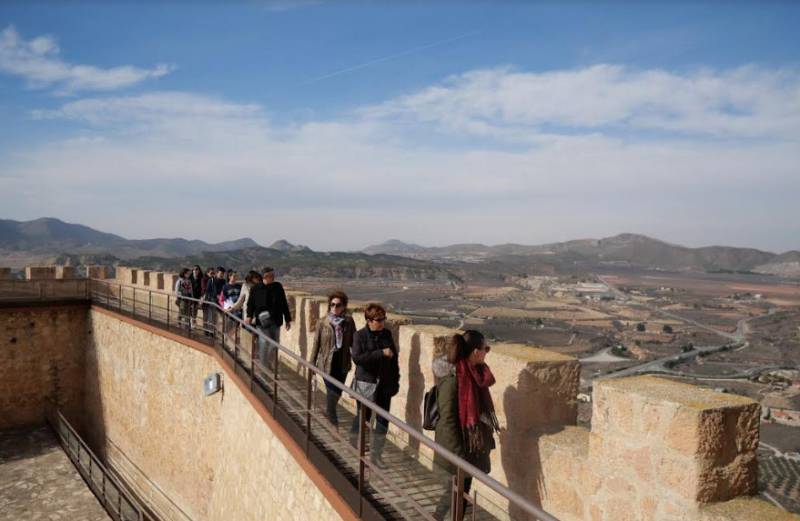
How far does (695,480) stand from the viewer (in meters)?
2.70

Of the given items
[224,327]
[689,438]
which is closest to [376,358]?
[689,438]

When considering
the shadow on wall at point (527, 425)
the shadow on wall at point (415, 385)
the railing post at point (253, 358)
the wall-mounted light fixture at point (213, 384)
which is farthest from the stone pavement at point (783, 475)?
the wall-mounted light fixture at point (213, 384)

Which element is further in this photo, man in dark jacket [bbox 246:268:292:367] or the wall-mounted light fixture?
the wall-mounted light fixture

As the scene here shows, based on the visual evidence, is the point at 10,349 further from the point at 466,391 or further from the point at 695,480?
the point at 695,480

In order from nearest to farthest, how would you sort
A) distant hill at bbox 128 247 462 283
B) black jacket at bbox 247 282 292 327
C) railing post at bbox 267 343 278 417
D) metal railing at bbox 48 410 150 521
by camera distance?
railing post at bbox 267 343 278 417, black jacket at bbox 247 282 292 327, metal railing at bbox 48 410 150 521, distant hill at bbox 128 247 462 283

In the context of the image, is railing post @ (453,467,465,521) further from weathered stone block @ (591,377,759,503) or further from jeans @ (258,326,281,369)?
jeans @ (258,326,281,369)

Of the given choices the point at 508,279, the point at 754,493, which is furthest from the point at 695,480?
the point at 508,279

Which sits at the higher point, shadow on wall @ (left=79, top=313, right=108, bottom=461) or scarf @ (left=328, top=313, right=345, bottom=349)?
scarf @ (left=328, top=313, right=345, bottom=349)

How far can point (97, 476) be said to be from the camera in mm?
13047

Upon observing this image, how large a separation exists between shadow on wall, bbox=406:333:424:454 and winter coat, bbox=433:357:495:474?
1.57m

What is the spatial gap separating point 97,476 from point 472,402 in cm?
1313

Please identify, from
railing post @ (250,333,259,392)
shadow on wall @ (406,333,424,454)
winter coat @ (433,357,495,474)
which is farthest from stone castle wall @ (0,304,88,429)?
winter coat @ (433,357,495,474)

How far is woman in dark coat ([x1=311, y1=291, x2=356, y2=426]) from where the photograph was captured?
5578 millimetres

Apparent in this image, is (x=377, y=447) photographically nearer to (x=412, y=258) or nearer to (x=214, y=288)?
(x=214, y=288)
